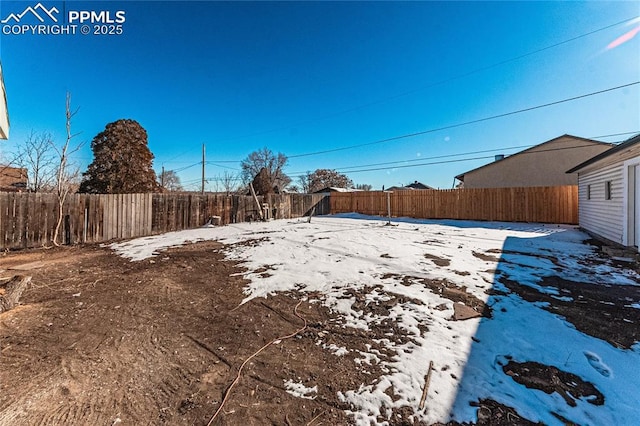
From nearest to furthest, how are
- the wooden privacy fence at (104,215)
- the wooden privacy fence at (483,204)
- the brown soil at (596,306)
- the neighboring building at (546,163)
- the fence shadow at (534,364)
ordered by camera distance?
the fence shadow at (534,364) → the brown soil at (596,306) → the wooden privacy fence at (104,215) → the wooden privacy fence at (483,204) → the neighboring building at (546,163)

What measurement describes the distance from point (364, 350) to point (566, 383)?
1.48m

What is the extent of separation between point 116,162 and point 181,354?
44.6ft

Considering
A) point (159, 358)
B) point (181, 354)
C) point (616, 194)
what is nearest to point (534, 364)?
point (181, 354)

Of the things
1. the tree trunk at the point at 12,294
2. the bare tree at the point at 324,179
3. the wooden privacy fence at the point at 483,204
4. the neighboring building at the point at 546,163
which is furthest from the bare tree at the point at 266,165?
the tree trunk at the point at 12,294

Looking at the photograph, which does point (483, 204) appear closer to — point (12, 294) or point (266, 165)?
point (12, 294)

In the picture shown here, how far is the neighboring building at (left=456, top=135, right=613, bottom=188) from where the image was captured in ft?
45.4

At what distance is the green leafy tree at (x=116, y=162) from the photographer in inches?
471

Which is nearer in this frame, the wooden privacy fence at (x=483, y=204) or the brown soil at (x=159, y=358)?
the brown soil at (x=159, y=358)

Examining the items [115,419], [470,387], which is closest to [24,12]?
[115,419]

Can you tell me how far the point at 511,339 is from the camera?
7.95ft

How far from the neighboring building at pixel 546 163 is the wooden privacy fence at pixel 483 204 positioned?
4.03 metres

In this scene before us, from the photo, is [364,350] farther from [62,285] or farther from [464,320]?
[62,285]

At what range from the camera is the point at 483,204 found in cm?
1331

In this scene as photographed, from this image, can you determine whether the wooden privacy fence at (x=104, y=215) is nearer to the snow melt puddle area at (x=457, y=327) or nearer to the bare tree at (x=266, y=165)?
the snow melt puddle area at (x=457, y=327)
